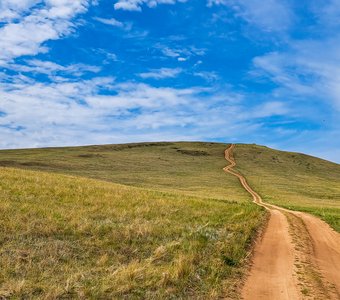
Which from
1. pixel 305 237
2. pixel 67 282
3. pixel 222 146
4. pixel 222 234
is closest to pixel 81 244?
pixel 67 282

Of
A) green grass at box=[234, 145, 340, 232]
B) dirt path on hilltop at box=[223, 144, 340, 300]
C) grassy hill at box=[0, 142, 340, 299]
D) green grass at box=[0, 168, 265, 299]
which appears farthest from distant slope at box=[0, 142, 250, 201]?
green grass at box=[0, 168, 265, 299]

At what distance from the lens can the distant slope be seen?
52844 mm

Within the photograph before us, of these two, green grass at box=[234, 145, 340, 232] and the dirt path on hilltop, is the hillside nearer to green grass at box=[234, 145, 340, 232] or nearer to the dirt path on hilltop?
green grass at box=[234, 145, 340, 232]

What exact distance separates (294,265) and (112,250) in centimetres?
616

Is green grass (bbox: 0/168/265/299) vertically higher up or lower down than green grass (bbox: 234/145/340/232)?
lower down

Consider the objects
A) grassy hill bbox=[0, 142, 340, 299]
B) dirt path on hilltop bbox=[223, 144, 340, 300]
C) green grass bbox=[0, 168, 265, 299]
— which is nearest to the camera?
green grass bbox=[0, 168, 265, 299]

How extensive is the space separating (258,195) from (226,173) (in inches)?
958

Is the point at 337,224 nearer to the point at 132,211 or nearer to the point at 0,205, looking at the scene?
the point at 132,211

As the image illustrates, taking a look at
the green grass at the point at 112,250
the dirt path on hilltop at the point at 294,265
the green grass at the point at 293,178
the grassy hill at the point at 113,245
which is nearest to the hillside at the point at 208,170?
the green grass at the point at 293,178

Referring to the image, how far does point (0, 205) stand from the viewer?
55.7 feet

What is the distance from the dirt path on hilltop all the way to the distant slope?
70.4 ft

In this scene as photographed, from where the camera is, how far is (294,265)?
41.4 feet

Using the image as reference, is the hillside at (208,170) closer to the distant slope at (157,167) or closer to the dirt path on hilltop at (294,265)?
the distant slope at (157,167)

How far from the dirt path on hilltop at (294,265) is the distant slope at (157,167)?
21459 millimetres
